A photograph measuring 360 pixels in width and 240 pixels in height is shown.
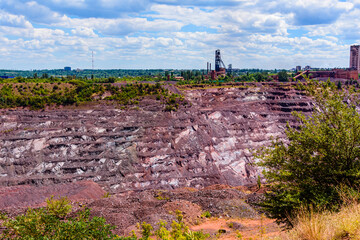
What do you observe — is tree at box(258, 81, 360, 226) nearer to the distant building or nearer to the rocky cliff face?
the rocky cliff face

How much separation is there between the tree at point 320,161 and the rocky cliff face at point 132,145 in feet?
52.5

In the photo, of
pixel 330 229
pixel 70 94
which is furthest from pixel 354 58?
pixel 330 229

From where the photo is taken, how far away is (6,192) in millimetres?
29031

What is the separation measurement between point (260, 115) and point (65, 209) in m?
42.4

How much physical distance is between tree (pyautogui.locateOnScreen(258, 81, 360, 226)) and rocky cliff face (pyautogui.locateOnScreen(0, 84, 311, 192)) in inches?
630

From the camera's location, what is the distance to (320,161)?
556 inches

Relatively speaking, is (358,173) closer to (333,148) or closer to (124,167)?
(333,148)

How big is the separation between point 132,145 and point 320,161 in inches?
1151

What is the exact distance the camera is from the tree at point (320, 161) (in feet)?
42.8

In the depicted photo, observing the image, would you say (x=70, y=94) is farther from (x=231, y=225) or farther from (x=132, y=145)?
(x=231, y=225)

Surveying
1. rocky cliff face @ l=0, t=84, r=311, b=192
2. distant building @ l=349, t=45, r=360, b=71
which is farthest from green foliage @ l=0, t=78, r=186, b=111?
distant building @ l=349, t=45, r=360, b=71

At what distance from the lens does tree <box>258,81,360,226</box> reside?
13.0m

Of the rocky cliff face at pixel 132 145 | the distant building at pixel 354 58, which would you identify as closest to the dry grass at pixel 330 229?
the rocky cliff face at pixel 132 145

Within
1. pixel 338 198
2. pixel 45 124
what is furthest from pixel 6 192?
pixel 338 198
